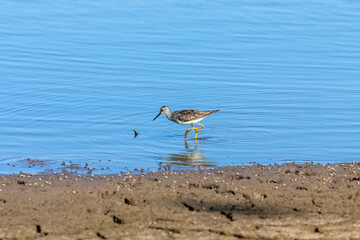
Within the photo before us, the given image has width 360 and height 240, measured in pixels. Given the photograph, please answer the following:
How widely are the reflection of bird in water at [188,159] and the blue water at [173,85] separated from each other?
20 millimetres

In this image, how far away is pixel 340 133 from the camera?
1404cm

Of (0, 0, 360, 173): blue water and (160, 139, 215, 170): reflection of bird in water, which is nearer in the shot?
(160, 139, 215, 170): reflection of bird in water

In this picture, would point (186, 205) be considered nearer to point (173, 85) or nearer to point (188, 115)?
point (188, 115)

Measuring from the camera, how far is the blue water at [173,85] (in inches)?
505

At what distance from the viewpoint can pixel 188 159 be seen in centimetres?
1227

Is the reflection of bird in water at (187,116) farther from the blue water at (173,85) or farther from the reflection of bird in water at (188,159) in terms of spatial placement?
the reflection of bird in water at (188,159)

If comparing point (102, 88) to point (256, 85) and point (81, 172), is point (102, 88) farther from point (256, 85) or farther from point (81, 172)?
point (81, 172)

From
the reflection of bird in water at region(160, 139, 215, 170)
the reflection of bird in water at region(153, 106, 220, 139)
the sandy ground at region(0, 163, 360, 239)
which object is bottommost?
the sandy ground at region(0, 163, 360, 239)

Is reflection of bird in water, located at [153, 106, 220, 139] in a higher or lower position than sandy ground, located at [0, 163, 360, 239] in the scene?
higher

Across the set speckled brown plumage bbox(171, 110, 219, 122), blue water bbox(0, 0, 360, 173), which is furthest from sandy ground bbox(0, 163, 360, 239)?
speckled brown plumage bbox(171, 110, 219, 122)

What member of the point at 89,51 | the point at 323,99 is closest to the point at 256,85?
the point at 323,99

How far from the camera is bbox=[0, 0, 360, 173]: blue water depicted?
42.1ft

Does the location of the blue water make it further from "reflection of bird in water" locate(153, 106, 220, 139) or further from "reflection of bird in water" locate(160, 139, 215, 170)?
"reflection of bird in water" locate(153, 106, 220, 139)

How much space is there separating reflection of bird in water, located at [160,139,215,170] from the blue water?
0.02 metres
